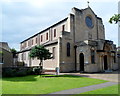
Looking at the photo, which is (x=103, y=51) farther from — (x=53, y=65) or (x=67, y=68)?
(x=53, y=65)

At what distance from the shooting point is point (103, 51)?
94.2 feet

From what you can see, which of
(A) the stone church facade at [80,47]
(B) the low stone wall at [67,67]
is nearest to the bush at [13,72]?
(B) the low stone wall at [67,67]

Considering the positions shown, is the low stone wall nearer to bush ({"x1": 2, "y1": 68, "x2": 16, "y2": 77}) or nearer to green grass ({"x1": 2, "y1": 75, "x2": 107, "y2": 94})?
bush ({"x1": 2, "y1": 68, "x2": 16, "y2": 77})

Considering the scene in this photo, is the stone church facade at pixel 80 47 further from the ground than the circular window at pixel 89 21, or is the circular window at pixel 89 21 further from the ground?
the circular window at pixel 89 21

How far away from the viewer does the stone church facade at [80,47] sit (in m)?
28.4

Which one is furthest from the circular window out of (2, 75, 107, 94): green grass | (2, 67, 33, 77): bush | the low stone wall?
(2, 75, 107, 94): green grass

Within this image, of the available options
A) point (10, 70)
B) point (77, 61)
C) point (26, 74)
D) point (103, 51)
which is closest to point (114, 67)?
point (103, 51)

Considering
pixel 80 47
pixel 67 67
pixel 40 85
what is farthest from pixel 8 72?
pixel 80 47

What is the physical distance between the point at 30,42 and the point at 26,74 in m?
31.0

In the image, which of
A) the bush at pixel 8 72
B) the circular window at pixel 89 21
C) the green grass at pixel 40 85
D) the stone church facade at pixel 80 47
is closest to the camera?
the green grass at pixel 40 85

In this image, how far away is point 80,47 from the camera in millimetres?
29297

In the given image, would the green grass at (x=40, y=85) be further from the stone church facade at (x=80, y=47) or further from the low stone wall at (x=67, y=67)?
the low stone wall at (x=67, y=67)

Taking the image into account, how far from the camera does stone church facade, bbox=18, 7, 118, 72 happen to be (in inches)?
1118

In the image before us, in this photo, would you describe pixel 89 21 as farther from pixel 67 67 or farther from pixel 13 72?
pixel 13 72
